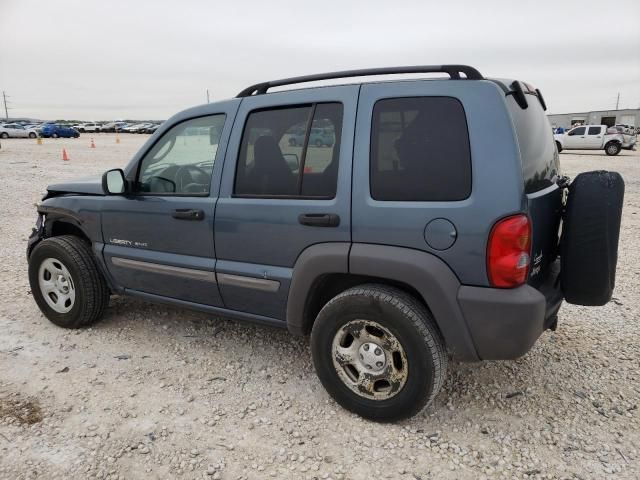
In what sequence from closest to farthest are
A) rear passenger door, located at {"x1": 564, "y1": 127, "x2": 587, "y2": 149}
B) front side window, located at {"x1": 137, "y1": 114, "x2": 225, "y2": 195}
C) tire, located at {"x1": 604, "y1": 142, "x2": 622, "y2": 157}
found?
front side window, located at {"x1": 137, "y1": 114, "x2": 225, "y2": 195} → tire, located at {"x1": 604, "y1": 142, "x2": 622, "y2": 157} → rear passenger door, located at {"x1": 564, "y1": 127, "x2": 587, "y2": 149}

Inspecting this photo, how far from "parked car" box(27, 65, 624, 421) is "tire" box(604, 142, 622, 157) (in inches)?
987

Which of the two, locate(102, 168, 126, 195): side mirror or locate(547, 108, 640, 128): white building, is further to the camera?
locate(547, 108, 640, 128): white building

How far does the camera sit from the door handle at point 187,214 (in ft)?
10.2

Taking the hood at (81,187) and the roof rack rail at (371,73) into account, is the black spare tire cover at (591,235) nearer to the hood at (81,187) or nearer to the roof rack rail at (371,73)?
the roof rack rail at (371,73)

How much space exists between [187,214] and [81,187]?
1.24 meters

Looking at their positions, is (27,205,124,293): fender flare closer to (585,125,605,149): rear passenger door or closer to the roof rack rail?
the roof rack rail

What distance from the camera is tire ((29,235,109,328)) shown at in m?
3.74

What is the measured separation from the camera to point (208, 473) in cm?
234

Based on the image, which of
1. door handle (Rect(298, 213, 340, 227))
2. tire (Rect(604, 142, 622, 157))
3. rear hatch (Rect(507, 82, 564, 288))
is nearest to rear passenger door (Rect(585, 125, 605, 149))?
tire (Rect(604, 142, 622, 157))

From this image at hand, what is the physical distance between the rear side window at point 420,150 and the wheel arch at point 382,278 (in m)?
0.31

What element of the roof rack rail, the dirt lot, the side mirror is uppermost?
the roof rack rail

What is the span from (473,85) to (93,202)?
285 cm

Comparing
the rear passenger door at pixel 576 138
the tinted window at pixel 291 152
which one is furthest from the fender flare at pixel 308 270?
the rear passenger door at pixel 576 138

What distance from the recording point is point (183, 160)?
3363 millimetres
